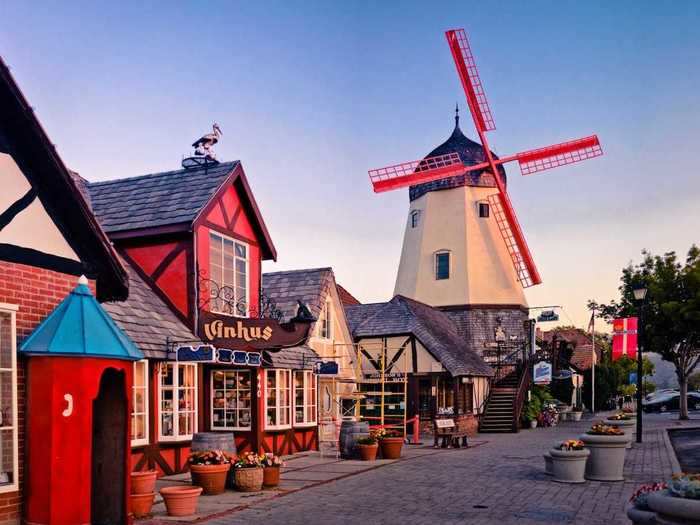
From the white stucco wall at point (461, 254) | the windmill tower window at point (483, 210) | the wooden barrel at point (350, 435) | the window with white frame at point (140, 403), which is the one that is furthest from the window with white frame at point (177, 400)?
the windmill tower window at point (483, 210)

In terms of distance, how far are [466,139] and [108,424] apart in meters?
35.4

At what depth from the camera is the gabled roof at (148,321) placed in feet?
49.5

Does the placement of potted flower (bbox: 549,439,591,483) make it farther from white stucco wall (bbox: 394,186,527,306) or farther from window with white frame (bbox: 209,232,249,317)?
white stucco wall (bbox: 394,186,527,306)

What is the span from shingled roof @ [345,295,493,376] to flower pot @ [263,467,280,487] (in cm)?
1561

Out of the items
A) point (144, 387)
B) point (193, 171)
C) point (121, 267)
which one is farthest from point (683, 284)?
point (121, 267)

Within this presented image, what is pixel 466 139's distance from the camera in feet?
143

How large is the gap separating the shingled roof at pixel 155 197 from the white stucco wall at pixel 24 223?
7035 millimetres

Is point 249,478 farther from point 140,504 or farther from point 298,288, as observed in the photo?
point 298,288

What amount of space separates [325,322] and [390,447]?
6.02 m

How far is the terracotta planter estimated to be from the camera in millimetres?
13625

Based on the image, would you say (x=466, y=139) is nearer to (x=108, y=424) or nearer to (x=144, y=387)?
(x=144, y=387)

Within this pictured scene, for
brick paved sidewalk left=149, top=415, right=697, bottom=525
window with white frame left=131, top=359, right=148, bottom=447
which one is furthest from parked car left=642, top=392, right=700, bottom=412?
window with white frame left=131, top=359, right=148, bottom=447

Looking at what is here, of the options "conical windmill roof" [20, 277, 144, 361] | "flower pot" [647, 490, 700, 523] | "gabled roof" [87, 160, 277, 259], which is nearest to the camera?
"flower pot" [647, 490, 700, 523]

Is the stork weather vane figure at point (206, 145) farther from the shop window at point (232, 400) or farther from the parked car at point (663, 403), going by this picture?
the parked car at point (663, 403)
